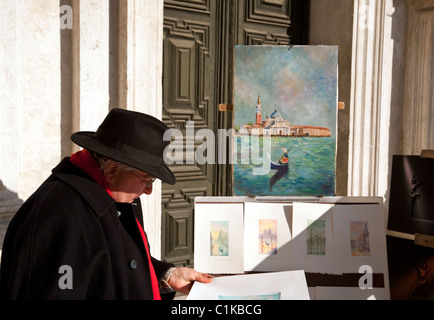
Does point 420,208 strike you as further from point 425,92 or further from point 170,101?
point 425,92

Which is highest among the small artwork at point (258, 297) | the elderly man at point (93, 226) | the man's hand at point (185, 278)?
the elderly man at point (93, 226)

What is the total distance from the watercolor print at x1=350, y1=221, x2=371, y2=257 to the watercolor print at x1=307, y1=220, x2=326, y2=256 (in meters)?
0.15

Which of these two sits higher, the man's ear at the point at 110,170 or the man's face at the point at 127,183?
the man's ear at the point at 110,170

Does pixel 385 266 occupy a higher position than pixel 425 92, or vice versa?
pixel 425 92

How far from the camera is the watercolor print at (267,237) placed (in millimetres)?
2404

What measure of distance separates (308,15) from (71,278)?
4.04m

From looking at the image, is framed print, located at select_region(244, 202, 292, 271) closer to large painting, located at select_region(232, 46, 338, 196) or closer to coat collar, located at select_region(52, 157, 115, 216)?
large painting, located at select_region(232, 46, 338, 196)

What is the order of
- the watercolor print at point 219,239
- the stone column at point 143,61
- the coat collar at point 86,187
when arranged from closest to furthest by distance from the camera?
the coat collar at point 86,187
the watercolor print at point 219,239
the stone column at point 143,61

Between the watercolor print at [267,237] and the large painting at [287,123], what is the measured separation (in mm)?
568

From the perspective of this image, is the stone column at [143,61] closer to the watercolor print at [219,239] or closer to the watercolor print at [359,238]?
the watercolor print at [219,239]

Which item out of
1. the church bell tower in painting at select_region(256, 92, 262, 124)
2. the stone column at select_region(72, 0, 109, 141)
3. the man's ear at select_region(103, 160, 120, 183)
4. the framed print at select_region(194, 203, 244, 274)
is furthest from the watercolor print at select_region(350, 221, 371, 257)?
the stone column at select_region(72, 0, 109, 141)
